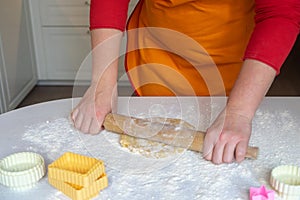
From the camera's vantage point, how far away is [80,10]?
7.66ft

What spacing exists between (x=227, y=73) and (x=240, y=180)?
1.33 feet

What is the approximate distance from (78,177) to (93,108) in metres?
0.25

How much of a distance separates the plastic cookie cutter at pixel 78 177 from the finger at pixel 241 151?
0.67ft

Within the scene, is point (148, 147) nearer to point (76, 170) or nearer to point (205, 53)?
point (76, 170)

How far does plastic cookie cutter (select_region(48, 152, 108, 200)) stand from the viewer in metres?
0.62

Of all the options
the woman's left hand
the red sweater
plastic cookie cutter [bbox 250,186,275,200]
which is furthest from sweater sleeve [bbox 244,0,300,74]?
plastic cookie cutter [bbox 250,186,275,200]

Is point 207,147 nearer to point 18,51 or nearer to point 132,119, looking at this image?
point 132,119

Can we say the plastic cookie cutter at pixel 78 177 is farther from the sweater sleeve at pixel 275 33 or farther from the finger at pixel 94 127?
the sweater sleeve at pixel 275 33

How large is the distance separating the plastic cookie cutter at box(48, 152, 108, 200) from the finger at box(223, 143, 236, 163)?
0.19m

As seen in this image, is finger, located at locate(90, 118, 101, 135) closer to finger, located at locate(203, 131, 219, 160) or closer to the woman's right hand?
the woman's right hand

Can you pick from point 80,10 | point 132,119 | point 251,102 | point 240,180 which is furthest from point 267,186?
point 80,10

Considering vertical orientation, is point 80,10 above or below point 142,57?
below

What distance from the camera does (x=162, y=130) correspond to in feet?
2.54

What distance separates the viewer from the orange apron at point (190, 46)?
3.11ft
